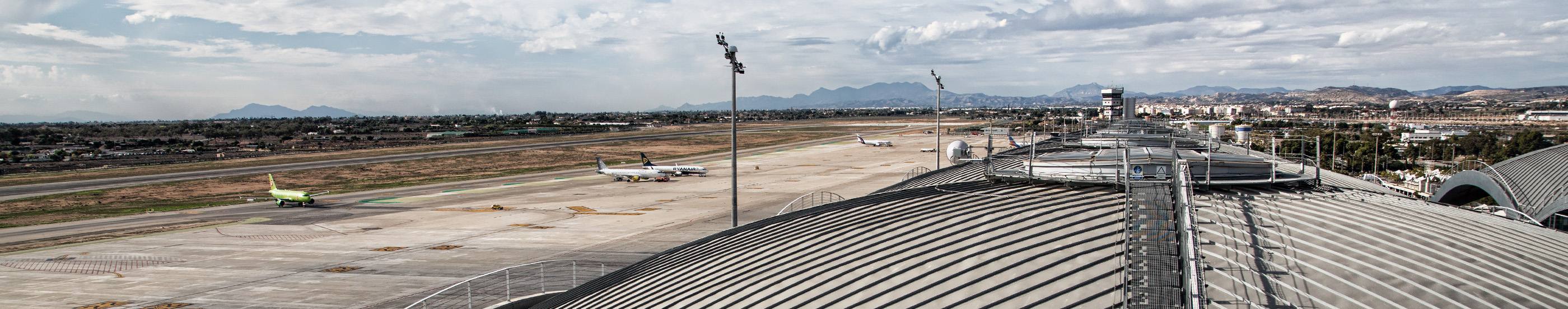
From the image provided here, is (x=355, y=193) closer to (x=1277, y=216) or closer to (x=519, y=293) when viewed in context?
(x=519, y=293)

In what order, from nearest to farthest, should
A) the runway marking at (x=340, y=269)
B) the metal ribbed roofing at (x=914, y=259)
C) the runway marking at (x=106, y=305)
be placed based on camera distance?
the metal ribbed roofing at (x=914, y=259), the runway marking at (x=106, y=305), the runway marking at (x=340, y=269)

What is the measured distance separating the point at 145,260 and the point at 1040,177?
142 ft

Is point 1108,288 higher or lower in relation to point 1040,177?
lower

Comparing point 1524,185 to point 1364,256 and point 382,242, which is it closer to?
point 1364,256

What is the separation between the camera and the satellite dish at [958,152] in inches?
1468

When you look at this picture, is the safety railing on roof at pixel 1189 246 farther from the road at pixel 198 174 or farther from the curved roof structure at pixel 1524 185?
the road at pixel 198 174

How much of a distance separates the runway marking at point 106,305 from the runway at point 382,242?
52 centimetres

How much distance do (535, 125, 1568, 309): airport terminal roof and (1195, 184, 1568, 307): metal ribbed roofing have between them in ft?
0.09

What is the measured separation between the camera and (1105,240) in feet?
37.2

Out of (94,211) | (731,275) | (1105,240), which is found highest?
(1105,240)

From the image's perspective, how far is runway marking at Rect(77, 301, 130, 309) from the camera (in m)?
→ 28.8

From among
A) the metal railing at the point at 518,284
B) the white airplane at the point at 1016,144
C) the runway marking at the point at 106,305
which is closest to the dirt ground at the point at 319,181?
the runway marking at the point at 106,305

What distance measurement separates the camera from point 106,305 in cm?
2917

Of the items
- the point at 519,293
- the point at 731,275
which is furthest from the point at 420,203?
the point at 731,275
